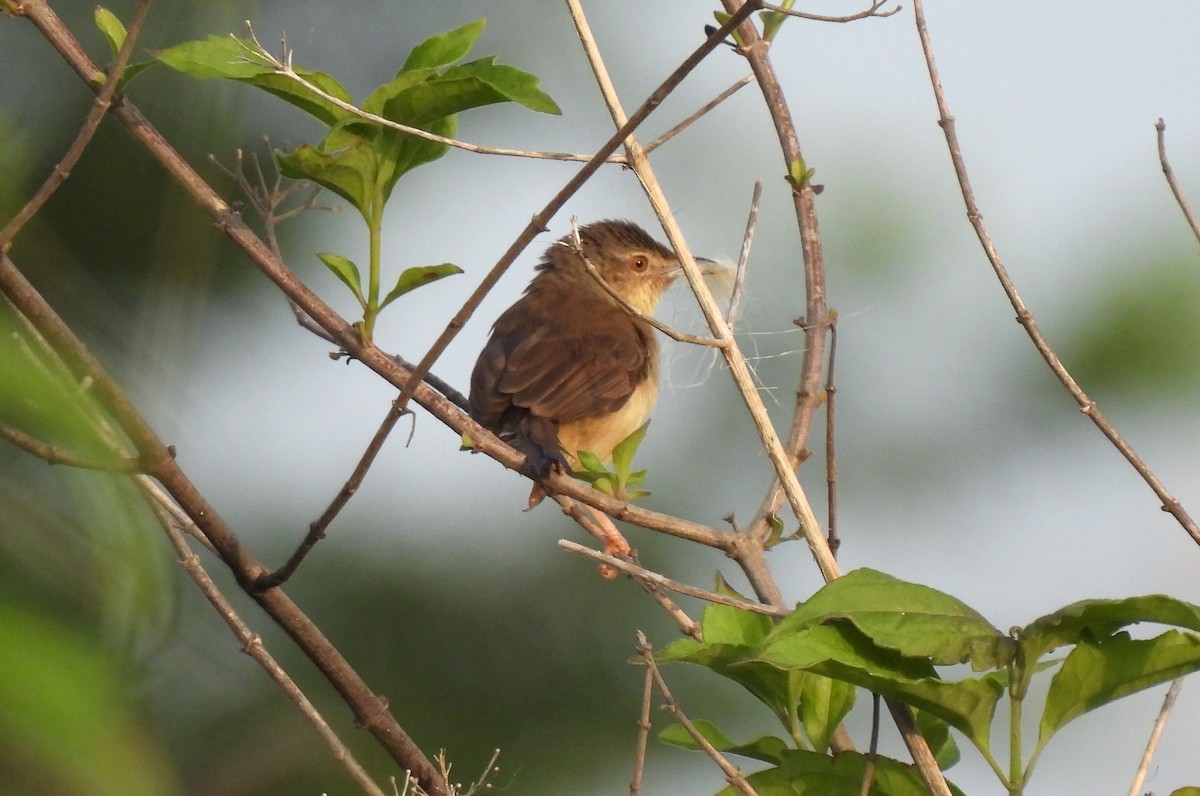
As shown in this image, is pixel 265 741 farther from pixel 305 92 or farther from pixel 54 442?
pixel 305 92

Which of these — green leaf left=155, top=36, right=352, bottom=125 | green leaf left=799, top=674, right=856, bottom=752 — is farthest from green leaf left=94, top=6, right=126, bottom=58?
green leaf left=799, top=674, right=856, bottom=752

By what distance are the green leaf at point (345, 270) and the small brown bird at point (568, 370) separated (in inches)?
57.4

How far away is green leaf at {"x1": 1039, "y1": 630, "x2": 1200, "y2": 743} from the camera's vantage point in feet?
4.47

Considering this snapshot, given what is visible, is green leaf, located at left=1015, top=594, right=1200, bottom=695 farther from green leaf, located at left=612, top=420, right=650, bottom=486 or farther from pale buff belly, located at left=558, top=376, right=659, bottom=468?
pale buff belly, located at left=558, top=376, right=659, bottom=468

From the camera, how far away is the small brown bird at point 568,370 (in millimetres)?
3951

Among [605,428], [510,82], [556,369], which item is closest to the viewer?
[510,82]

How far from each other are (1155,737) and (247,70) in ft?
4.62

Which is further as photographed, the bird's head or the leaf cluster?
the bird's head

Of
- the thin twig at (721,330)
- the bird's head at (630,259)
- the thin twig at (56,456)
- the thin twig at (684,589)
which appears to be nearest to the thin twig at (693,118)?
the thin twig at (721,330)

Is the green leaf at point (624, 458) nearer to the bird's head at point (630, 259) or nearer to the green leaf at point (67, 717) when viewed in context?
the green leaf at point (67, 717)

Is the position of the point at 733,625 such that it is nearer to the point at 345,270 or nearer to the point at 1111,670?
the point at 1111,670

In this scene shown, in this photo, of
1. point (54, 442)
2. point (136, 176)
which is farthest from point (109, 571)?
point (136, 176)

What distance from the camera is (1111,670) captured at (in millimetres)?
1404

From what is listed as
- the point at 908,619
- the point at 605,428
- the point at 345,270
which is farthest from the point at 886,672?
the point at 605,428
